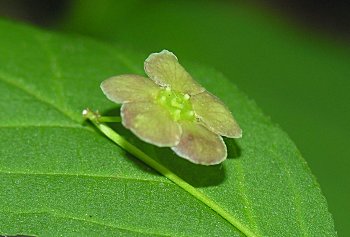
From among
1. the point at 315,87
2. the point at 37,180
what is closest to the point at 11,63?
the point at 37,180

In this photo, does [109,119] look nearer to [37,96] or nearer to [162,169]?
[162,169]

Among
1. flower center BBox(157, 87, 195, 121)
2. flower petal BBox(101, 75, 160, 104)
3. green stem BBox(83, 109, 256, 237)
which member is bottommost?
green stem BBox(83, 109, 256, 237)

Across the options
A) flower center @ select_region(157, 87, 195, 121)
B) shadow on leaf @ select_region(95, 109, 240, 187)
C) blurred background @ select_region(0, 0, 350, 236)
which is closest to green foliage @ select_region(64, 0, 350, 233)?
blurred background @ select_region(0, 0, 350, 236)

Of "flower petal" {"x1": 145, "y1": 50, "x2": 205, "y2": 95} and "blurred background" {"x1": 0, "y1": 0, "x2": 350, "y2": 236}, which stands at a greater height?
"flower petal" {"x1": 145, "y1": 50, "x2": 205, "y2": 95}

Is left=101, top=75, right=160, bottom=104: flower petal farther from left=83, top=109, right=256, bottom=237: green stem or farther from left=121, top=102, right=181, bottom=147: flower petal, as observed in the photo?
left=83, top=109, right=256, bottom=237: green stem

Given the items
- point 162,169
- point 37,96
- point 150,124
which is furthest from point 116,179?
point 37,96

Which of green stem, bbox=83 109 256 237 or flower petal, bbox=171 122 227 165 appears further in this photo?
green stem, bbox=83 109 256 237

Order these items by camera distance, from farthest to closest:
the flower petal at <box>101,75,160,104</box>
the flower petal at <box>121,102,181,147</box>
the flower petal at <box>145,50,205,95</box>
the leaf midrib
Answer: the leaf midrib < the flower petal at <box>145,50,205,95</box> < the flower petal at <box>101,75,160,104</box> < the flower petal at <box>121,102,181,147</box>
